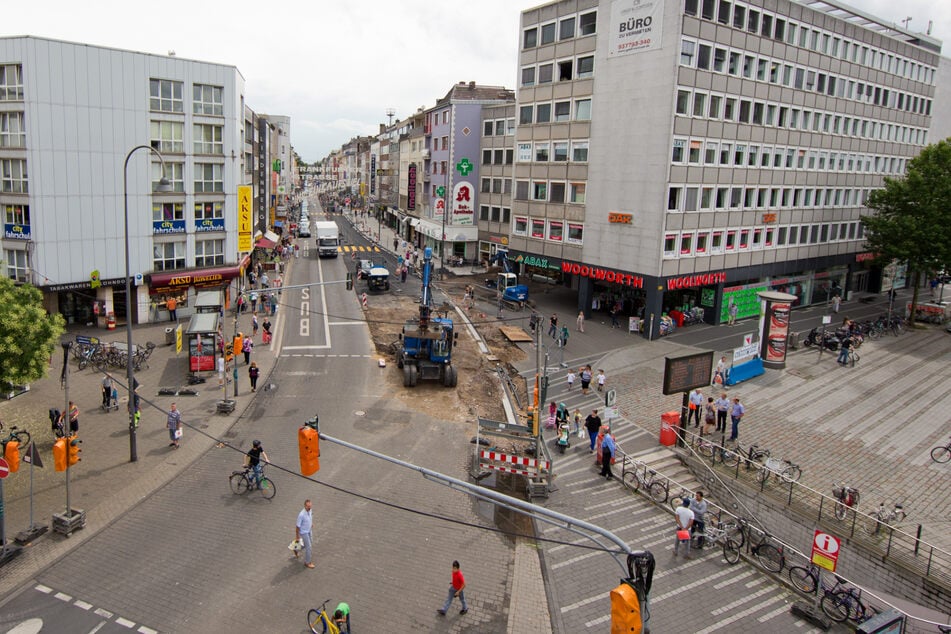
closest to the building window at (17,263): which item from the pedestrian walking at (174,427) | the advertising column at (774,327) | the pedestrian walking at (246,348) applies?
the pedestrian walking at (246,348)

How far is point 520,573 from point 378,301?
35.2 metres

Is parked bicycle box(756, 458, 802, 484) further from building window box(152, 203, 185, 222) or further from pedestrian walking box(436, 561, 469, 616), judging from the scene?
building window box(152, 203, 185, 222)

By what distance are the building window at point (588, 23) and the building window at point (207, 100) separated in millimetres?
23743

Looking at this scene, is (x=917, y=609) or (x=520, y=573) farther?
(x=520, y=573)

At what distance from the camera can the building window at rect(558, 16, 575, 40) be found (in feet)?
146

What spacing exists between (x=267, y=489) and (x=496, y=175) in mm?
46112

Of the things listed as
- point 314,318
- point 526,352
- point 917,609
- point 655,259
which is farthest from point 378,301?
point 917,609

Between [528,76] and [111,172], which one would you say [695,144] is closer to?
[528,76]

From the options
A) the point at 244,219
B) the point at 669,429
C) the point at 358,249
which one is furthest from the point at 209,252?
the point at 358,249

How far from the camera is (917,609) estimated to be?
14.7 metres

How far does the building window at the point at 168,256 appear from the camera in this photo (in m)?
40.6

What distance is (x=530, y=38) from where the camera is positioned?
4841 cm

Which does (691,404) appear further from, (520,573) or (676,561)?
(520,573)

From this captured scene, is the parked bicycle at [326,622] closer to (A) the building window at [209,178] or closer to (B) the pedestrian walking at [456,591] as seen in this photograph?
(B) the pedestrian walking at [456,591]
